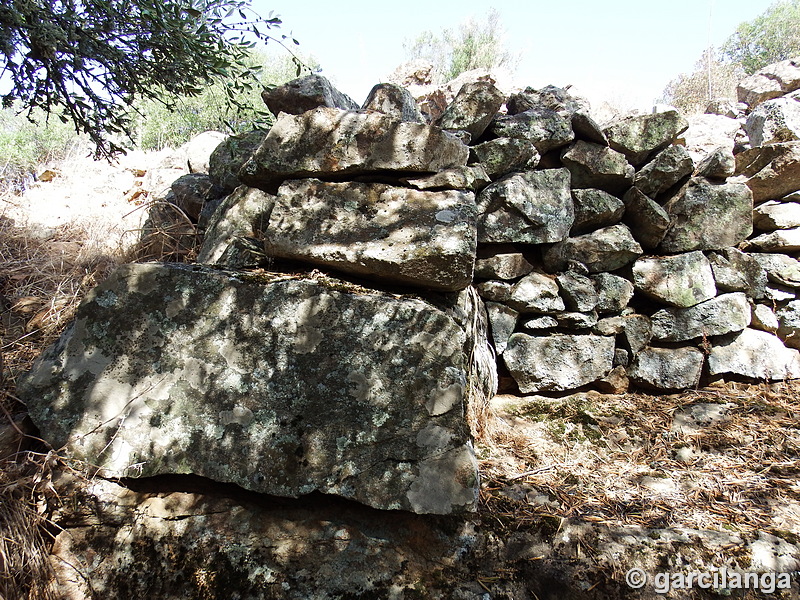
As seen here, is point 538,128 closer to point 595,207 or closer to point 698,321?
point 595,207

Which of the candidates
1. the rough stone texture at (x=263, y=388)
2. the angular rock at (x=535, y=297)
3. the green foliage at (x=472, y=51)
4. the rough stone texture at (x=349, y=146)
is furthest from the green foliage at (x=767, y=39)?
the rough stone texture at (x=263, y=388)

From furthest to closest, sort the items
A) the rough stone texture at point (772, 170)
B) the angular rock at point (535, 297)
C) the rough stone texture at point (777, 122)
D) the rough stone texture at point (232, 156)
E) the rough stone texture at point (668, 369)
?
the rough stone texture at point (777, 122)
the rough stone texture at point (772, 170)
the rough stone texture at point (668, 369)
the angular rock at point (535, 297)
the rough stone texture at point (232, 156)

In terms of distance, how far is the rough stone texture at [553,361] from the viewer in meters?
3.70

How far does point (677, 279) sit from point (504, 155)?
1729mm

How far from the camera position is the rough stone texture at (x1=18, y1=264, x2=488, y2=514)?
83.3 inches

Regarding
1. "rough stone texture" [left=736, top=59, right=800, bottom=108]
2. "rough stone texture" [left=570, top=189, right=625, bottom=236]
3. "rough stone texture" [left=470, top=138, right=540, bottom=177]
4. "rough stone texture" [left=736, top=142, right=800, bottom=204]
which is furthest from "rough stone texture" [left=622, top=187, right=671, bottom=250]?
"rough stone texture" [left=736, top=59, right=800, bottom=108]

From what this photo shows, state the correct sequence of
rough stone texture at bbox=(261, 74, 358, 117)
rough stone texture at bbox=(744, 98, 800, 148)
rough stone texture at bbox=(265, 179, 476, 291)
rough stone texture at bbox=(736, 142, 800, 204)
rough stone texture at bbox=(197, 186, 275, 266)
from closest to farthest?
rough stone texture at bbox=(265, 179, 476, 291)
rough stone texture at bbox=(197, 186, 275, 266)
rough stone texture at bbox=(261, 74, 358, 117)
rough stone texture at bbox=(736, 142, 800, 204)
rough stone texture at bbox=(744, 98, 800, 148)

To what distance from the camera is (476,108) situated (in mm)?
3727

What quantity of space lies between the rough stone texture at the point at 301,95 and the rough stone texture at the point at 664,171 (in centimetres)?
260

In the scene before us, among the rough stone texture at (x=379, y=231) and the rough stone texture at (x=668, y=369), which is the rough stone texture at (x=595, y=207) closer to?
the rough stone texture at (x=668, y=369)

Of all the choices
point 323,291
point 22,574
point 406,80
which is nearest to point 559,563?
point 323,291

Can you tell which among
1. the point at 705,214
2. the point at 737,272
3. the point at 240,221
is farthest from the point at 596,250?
the point at 240,221

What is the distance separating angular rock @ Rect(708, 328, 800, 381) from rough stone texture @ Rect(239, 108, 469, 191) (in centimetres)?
282

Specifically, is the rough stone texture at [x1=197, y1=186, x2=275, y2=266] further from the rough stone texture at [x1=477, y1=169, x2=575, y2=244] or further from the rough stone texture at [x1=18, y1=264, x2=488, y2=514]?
the rough stone texture at [x1=477, y1=169, x2=575, y2=244]
